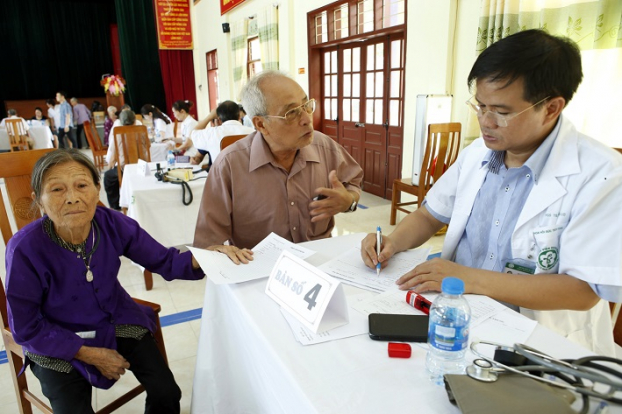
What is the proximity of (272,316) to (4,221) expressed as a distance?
3.48 ft

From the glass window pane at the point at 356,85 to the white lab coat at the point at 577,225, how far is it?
4.06 meters

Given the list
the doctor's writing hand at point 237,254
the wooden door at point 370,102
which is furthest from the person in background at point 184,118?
the doctor's writing hand at point 237,254

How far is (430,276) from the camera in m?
1.01

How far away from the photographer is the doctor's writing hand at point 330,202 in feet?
5.06

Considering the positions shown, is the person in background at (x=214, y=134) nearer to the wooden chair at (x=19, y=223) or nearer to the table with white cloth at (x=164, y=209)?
the table with white cloth at (x=164, y=209)

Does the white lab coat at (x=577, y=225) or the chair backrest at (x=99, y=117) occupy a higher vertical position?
the chair backrest at (x=99, y=117)

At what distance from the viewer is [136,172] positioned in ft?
10.6

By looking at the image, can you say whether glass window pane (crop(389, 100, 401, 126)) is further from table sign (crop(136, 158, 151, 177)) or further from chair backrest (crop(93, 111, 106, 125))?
chair backrest (crop(93, 111, 106, 125))

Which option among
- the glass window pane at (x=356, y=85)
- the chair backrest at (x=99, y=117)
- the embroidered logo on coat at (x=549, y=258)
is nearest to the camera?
the embroidered logo on coat at (x=549, y=258)

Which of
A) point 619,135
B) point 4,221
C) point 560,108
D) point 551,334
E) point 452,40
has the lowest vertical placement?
point 551,334

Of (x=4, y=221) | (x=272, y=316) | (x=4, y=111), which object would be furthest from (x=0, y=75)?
(x=272, y=316)

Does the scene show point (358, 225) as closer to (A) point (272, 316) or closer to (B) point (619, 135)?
(B) point (619, 135)

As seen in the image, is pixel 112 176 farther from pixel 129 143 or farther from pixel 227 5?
pixel 227 5

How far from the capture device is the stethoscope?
0.56 metres
